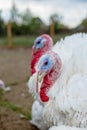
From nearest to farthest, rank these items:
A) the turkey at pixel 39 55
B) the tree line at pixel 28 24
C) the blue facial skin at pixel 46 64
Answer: the blue facial skin at pixel 46 64 → the turkey at pixel 39 55 → the tree line at pixel 28 24

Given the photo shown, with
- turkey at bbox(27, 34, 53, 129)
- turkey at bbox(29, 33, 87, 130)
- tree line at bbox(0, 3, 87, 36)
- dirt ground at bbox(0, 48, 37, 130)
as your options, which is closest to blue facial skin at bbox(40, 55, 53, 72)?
turkey at bbox(29, 33, 87, 130)

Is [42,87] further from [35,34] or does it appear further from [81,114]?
[35,34]

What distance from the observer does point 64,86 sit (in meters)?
3.39

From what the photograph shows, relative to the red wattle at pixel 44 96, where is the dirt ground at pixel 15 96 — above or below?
below

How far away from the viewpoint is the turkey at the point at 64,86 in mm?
3215

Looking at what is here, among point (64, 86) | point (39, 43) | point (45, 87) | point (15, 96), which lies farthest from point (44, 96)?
point (15, 96)

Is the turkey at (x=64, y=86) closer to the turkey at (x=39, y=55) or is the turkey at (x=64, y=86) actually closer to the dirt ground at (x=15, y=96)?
the turkey at (x=39, y=55)

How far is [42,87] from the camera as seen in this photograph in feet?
11.6

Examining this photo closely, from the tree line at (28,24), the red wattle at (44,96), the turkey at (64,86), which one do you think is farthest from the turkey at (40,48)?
the tree line at (28,24)

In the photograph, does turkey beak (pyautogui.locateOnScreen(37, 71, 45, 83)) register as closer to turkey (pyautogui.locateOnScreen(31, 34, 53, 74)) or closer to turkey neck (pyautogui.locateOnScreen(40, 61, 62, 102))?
turkey neck (pyautogui.locateOnScreen(40, 61, 62, 102))

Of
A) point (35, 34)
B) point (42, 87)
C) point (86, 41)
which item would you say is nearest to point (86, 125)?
point (42, 87)

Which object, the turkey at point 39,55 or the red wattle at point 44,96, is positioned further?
the turkey at point 39,55

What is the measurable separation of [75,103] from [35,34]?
50.8ft

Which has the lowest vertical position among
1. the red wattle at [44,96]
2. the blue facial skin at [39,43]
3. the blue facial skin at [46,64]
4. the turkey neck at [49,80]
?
the red wattle at [44,96]
